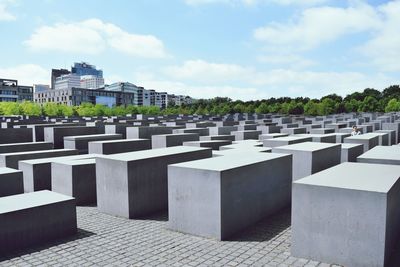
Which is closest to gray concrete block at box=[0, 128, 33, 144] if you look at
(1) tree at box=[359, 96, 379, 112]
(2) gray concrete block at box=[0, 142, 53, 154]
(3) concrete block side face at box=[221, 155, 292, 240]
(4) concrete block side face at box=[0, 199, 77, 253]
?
(2) gray concrete block at box=[0, 142, 53, 154]

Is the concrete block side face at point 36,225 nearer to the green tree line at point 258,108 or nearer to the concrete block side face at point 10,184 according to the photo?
the concrete block side face at point 10,184

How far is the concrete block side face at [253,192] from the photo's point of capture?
7.25 m

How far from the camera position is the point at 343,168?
780 cm

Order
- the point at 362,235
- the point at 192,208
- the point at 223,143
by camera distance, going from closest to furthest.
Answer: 1. the point at 362,235
2. the point at 192,208
3. the point at 223,143

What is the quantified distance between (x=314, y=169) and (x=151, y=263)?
594cm

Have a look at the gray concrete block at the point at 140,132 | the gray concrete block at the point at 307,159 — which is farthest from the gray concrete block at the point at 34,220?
the gray concrete block at the point at 140,132

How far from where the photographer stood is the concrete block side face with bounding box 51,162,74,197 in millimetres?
10375

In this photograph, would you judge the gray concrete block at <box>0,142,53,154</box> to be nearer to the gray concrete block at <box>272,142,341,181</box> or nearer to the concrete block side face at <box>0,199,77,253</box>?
the concrete block side face at <box>0,199,77,253</box>

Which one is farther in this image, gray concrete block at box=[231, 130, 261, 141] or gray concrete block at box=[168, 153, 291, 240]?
gray concrete block at box=[231, 130, 261, 141]

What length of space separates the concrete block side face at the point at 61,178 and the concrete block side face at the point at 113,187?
1.29 m

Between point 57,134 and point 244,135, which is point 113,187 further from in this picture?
point 244,135

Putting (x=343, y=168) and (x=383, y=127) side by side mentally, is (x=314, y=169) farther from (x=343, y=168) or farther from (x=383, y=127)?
(x=383, y=127)

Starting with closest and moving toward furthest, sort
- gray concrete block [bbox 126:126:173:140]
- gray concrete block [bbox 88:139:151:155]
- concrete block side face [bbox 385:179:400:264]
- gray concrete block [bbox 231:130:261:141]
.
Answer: concrete block side face [bbox 385:179:400:264] → gray concrete block [bbox 88:139:151:155] → gray concrete block [bbox 231:130:261:141] → gray concrete block [bbox 126:126:173:140]

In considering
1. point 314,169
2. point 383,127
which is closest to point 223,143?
point 314,169
